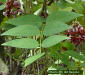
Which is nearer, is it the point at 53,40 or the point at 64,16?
the point at 53,40

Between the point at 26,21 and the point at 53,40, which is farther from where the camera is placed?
the point at 26,21

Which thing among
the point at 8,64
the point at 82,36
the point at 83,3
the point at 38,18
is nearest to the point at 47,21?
the point at 38,18

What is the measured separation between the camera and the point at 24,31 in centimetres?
51

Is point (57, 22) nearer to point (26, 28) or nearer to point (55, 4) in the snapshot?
point (26, 28)

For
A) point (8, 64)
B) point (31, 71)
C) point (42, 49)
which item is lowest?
point (8, 64)

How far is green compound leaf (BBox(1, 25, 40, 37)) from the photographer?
0.50 metres

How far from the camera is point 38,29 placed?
54cm

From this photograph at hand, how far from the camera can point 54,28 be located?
52cm

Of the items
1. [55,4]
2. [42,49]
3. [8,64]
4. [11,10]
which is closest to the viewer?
[42,49]

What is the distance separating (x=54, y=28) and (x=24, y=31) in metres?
0.06

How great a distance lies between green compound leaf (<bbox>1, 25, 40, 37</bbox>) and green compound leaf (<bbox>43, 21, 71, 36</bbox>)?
0.02m

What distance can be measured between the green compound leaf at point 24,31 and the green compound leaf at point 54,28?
2cm

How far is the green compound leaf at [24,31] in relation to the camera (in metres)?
0.50

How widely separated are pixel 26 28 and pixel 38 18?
82 mm
